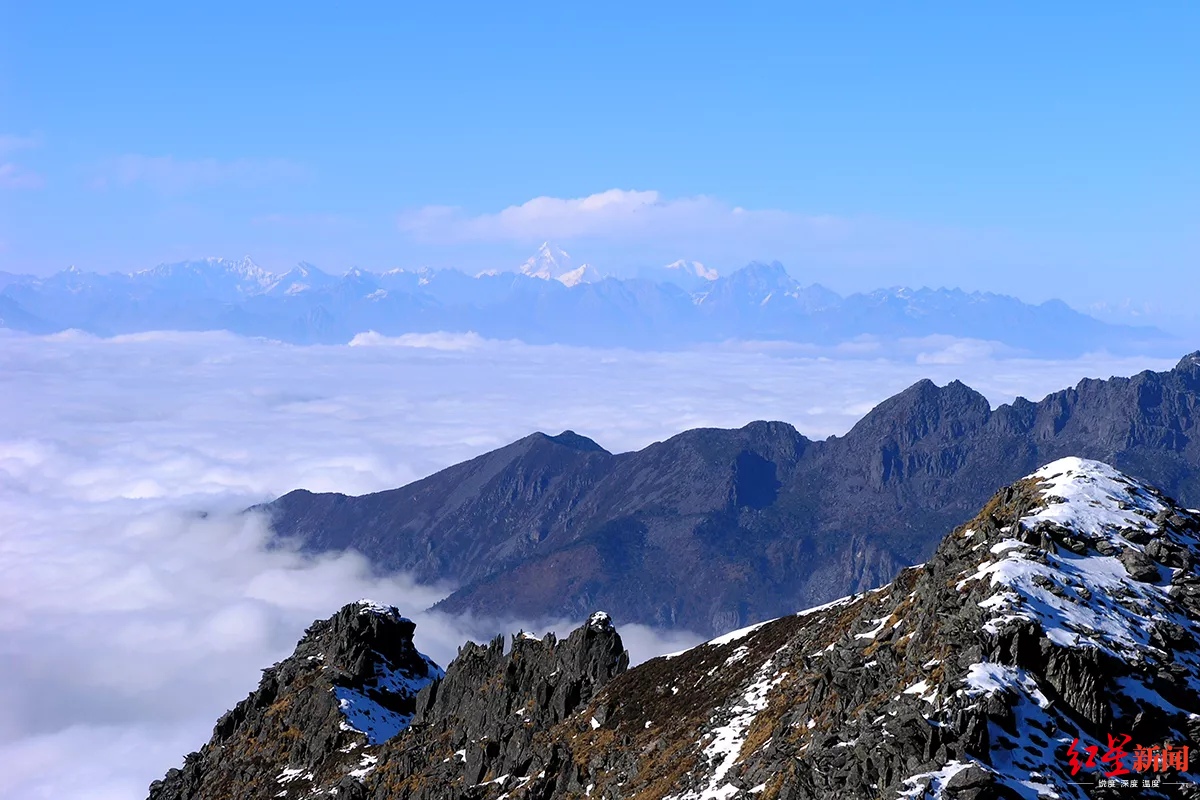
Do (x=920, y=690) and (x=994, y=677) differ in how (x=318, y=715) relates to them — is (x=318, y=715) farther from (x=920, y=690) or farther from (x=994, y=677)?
(x=994, y=677)

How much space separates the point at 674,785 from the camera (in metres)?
73.8

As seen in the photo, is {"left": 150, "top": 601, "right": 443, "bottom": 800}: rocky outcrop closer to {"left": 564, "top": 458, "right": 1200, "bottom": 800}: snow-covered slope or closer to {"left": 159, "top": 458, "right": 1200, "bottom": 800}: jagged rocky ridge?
{"left": 159, "top": 458, "right": 1200, "bottom": 800}: jagged rocky ridge

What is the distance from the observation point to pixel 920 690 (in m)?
58.4

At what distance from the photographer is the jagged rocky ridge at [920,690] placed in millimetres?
53969

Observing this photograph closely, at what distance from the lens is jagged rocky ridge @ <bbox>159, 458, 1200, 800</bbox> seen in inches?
2125

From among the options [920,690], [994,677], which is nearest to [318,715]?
[920,690]

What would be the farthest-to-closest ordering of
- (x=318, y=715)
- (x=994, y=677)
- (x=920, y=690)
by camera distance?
(x=318, y=715), (x=920, y=690), (x=994, y=677)

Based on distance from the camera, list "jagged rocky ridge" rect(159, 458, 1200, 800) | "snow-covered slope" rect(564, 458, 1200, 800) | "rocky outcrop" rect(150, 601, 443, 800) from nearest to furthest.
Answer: "snow-covered slope" rect(564, 458, 1200, 800) → "jagged rocky ridge" rect(159, 458, 1200, 800) → "rocky outcrop" rect(150, 601, 443, 800)

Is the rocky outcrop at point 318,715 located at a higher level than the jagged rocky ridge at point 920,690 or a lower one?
lower

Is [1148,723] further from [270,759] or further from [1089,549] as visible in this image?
[270,759]

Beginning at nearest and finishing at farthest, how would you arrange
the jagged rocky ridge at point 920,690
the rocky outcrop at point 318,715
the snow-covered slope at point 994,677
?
the snow-covered slope at point 994,677
the jagged rocky ridge at point 920,690
the rocky outcrop at point 318,715

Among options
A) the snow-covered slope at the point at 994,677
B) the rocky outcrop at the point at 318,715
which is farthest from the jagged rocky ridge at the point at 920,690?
the rocky outcrop at the point at 318,715

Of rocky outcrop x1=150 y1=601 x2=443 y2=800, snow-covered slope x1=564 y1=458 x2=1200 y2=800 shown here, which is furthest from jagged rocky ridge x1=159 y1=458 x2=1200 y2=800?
rocky outcrop x1=150 y1=601 x2=443 y2=800

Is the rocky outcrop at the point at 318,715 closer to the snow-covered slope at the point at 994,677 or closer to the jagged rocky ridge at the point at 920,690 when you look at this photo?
the jagged rocky ridge at the point at 920,690
